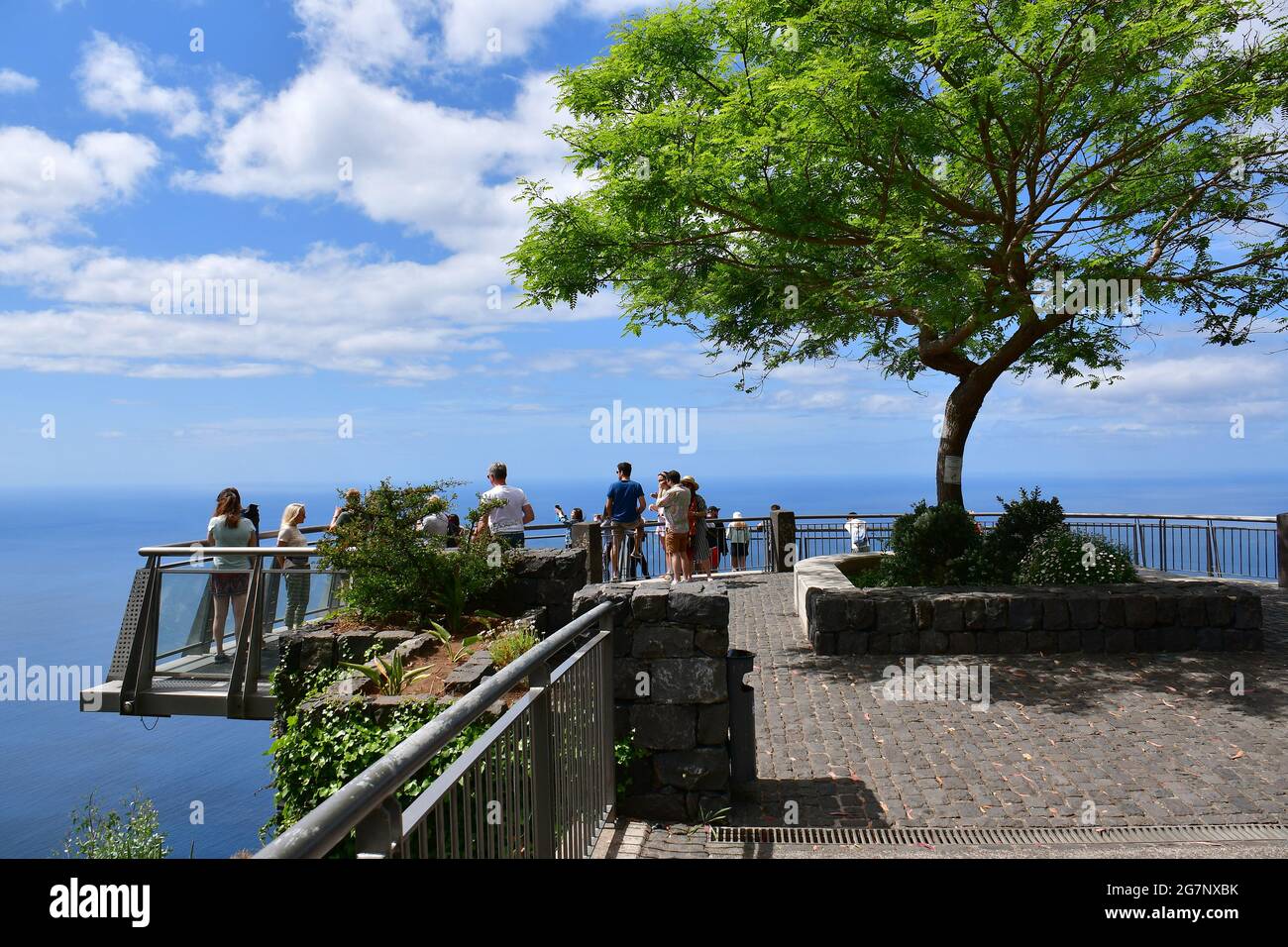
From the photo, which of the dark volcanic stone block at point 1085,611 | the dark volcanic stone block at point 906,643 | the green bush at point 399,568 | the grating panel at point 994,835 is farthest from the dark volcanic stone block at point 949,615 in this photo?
the green bush at point 399,568

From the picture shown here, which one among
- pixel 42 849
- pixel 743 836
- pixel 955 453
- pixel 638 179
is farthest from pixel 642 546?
pixel 42 849

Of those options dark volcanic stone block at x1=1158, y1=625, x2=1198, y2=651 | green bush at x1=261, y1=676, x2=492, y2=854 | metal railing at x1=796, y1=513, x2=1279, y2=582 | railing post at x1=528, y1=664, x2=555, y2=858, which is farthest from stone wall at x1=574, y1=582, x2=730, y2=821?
metal railing at x1=796, y1=513, x2=1279, y2=582

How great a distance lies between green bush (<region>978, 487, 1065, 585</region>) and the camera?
490 inches

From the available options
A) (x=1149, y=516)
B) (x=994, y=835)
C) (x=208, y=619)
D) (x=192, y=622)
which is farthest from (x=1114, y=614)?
(x=192, y=622)

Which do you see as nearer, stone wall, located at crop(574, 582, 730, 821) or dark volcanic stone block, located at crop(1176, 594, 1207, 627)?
stone wall, located at crop(574, 582, 730, 821)

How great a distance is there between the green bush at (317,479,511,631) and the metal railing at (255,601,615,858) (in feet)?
12.6

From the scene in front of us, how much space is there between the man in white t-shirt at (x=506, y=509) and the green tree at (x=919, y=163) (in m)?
3.56

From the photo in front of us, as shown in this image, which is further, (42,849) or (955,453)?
(42,849)

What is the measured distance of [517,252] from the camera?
47.1 ft

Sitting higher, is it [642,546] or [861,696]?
[642,546]

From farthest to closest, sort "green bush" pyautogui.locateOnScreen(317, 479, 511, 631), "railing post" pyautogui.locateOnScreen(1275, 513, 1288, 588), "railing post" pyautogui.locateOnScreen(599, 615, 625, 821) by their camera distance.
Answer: "railing post" pyautogui.locateOnScreen(1275, 513, 1288, 588), "green bush" pyautogui.locateOnScreen(317, 479, 511, 631), "railing post" pyautogui.locateOnScreen(599, 615, 625, 821)

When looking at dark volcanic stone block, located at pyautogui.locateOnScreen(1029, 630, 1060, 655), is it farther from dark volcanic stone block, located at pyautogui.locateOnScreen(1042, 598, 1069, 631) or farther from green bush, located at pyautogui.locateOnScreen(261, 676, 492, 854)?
green bush, located at pyautogui.locateOnScreen(261, 676, 492, 854)
